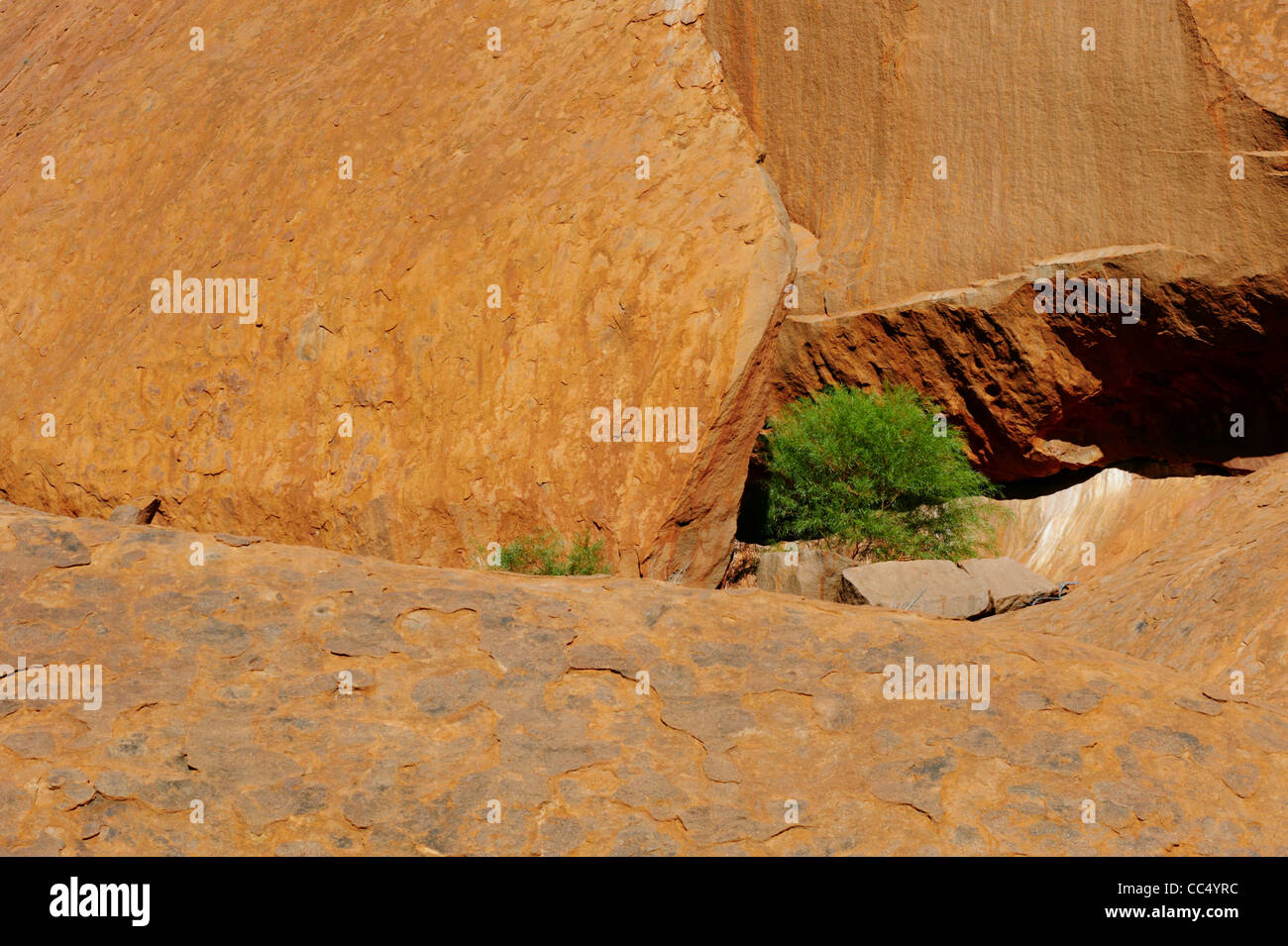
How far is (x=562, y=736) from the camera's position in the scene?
316cm

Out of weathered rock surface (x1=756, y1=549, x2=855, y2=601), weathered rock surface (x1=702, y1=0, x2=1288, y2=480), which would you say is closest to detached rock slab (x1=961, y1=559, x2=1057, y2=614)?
weathered rock surface (x1=756, y1=549, x2=855, y2=601)

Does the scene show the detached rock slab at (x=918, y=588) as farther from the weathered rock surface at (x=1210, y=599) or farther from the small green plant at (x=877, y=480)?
the small green plant at (x=877, y=480)

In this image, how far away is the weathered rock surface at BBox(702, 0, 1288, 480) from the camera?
649 centimetres

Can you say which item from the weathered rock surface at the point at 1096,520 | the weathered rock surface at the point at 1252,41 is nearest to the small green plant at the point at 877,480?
the weathered rock surface at the point at 1096,520

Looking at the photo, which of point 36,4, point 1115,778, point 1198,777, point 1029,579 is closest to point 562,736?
point 1115,778

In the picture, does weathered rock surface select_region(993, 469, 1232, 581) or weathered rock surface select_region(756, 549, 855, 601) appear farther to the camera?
weathered rock surface select_region(993, 469, 1232, 581)

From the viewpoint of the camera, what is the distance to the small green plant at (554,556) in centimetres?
562

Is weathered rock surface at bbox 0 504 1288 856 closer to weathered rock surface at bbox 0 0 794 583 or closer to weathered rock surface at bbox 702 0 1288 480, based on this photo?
weathered rock surface at bbox 0 0 794 583

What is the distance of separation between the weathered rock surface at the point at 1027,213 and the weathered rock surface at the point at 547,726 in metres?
3.72

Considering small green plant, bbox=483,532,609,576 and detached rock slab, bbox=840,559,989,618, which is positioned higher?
small green plant, bbox=483,532,609,576

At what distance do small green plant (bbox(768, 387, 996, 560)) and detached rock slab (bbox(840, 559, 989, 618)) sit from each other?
27.4 inches

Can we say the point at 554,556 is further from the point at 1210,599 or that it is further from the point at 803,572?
the point at 1210,599

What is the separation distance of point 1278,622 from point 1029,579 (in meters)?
2.00
